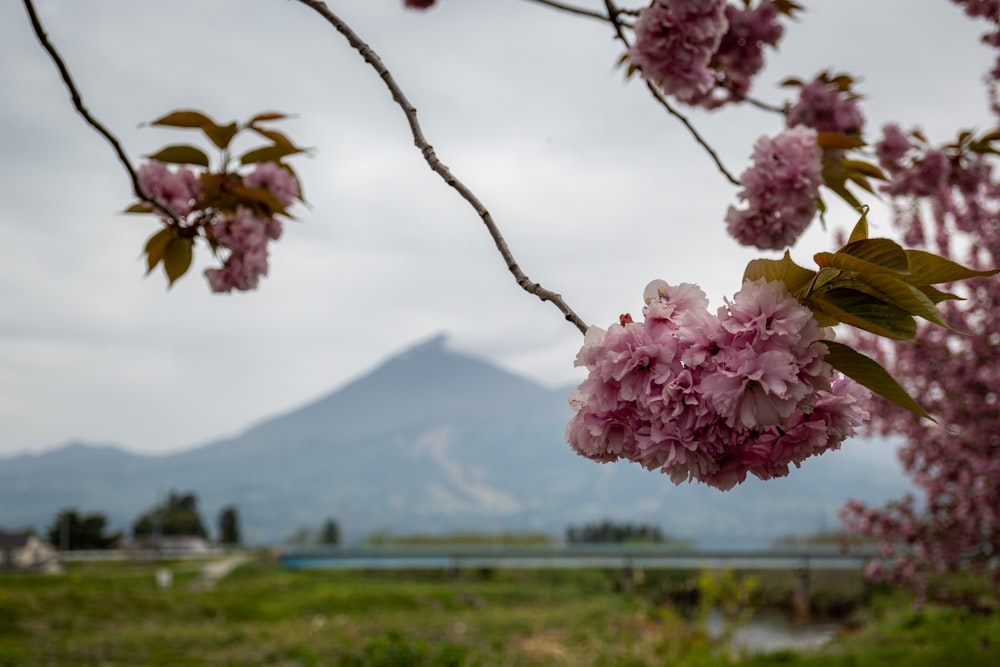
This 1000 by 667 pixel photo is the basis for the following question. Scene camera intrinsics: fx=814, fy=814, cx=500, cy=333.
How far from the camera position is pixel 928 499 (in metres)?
5.85

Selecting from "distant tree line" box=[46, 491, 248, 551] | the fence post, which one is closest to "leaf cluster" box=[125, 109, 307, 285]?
the fence post

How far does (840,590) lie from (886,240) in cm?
2413

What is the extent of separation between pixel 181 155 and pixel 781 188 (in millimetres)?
1234

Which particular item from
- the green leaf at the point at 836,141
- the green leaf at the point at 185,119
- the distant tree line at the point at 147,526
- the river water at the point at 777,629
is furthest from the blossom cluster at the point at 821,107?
the distant tree line at the point at 147,526

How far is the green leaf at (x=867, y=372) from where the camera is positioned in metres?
0.74

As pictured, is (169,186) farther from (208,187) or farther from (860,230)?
(860,230)

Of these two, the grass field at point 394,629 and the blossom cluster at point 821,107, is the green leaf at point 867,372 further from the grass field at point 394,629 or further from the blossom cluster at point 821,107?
the grass field at point 394,629

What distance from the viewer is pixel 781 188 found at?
5.39 feet

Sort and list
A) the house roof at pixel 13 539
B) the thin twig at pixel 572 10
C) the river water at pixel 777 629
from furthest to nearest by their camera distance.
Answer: the house roof at pixel 13 539, the river water at pixel 777 629, the thin twig at pixel 572 10

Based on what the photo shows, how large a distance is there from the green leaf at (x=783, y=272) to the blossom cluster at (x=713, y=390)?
0.06 feet

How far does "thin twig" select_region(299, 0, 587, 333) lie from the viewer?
2.72 ft

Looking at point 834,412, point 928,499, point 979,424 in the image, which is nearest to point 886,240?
point 834,412

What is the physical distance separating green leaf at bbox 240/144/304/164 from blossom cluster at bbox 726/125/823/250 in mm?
934

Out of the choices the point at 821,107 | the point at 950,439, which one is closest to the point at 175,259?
the point at 821,107
